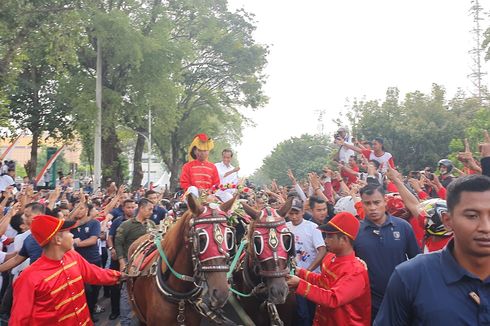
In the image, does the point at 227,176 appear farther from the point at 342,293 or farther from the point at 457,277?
the point at 457,277

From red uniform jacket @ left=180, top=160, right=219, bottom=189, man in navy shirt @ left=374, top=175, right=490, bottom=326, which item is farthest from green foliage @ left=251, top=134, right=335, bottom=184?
man in navy shirt @ left=374, top=175, right=490, bottom=326

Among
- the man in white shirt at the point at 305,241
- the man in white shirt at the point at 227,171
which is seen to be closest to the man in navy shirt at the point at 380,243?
the man in white shirt at the point at 305,241

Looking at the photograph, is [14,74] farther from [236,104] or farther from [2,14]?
[236,104]

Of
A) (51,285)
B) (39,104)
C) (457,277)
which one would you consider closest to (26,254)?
(51,285)

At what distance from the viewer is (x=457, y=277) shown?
2301 millimetres

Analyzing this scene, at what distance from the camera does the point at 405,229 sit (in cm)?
494

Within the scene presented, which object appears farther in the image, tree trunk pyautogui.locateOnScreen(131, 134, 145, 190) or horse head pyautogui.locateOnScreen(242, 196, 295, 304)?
tree trunk pyautogui.locateOnScreen(131, 134, 145, 190)

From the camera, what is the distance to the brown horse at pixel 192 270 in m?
4.44

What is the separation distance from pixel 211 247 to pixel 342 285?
1.19m

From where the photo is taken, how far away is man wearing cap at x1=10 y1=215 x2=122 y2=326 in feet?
14.1

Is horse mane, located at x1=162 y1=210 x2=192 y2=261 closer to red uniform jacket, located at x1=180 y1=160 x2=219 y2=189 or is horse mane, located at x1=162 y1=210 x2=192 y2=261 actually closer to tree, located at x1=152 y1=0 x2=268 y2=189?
red uniform jacket, located at x1=180 y1=160 x2=219 y2=189

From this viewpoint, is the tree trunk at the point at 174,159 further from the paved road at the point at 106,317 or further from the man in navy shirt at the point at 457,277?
the man in navy shirt at the point at 457,277

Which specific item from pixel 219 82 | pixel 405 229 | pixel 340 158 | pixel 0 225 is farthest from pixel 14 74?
pixel 219 82

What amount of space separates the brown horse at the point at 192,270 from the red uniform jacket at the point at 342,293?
779mm
